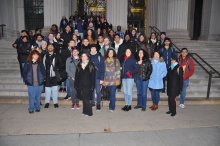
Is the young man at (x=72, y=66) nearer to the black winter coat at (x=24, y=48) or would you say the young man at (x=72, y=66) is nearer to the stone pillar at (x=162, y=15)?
the black winter coat at (x=24, y=48)

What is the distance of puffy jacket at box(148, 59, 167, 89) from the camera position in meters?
7.96

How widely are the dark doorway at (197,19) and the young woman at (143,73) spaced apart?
12.1 meters

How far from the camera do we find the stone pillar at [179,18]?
1543 cm

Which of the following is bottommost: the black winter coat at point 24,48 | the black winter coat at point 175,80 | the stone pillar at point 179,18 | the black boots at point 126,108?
the black boots at point 126,108

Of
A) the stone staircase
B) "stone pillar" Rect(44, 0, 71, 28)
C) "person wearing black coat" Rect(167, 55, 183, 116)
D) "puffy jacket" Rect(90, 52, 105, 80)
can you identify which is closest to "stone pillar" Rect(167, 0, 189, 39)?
the stone staircase

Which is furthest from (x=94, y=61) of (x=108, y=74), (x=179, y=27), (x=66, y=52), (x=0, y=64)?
(x=179, y=27)

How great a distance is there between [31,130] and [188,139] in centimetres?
368

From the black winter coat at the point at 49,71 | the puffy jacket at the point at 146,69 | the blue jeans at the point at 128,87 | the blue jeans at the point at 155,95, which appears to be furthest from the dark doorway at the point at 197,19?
the black winter coat at the point at 49,71

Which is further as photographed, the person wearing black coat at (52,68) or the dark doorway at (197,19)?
the dark doorway at (197,19)

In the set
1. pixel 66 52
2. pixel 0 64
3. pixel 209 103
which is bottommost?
pixel 209 103

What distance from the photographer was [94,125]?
699cm

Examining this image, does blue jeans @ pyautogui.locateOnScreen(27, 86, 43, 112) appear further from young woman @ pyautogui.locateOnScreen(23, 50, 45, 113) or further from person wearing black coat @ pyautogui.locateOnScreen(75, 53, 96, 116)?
person wearing black coat @ pyautogui.locateOnScreen(75, 53, 96, 116)

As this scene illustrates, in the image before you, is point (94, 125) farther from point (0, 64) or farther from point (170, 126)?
point (0, 64)

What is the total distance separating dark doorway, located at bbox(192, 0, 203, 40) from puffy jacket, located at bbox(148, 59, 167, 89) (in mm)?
11986
